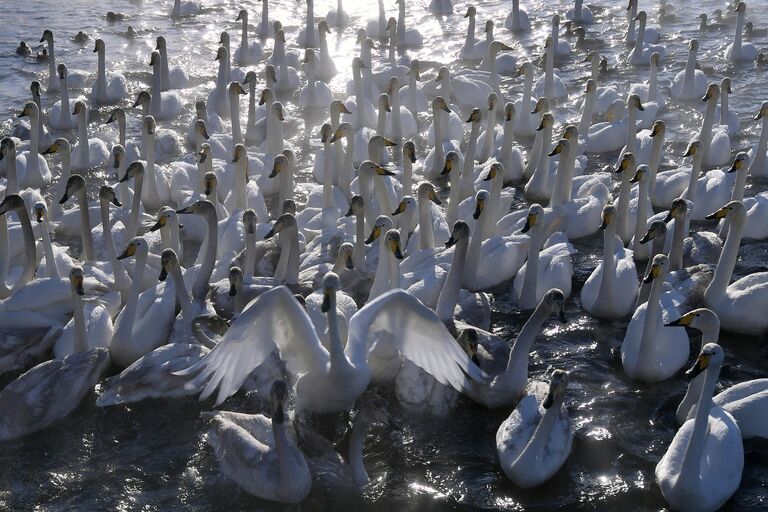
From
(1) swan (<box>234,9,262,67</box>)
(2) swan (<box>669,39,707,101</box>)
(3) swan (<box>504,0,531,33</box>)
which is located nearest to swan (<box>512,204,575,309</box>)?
(2) swan (<box>669,39,707,101</box>)

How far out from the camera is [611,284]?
33.1 feet

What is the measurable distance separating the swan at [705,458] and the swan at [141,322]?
469 centimetres

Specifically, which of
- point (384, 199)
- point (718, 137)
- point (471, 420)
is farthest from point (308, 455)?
point (718, 137)

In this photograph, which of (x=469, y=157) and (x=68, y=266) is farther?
(x=469, y=157)

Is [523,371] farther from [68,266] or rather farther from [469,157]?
[68,266]

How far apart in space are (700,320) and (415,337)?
244 centimetres

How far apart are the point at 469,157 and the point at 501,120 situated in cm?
394

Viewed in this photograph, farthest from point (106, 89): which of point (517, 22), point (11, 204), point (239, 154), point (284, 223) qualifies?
point (517, 22)

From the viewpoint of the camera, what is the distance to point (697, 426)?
24.7ft

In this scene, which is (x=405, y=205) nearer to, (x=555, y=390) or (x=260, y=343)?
(x=260, y=343)

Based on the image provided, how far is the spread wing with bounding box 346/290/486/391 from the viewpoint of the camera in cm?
848

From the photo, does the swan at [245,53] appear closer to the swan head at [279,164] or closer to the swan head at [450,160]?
the swan head at [279,164]

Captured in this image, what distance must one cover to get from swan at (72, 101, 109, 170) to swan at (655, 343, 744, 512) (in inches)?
366

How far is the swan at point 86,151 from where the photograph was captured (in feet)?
45.9
